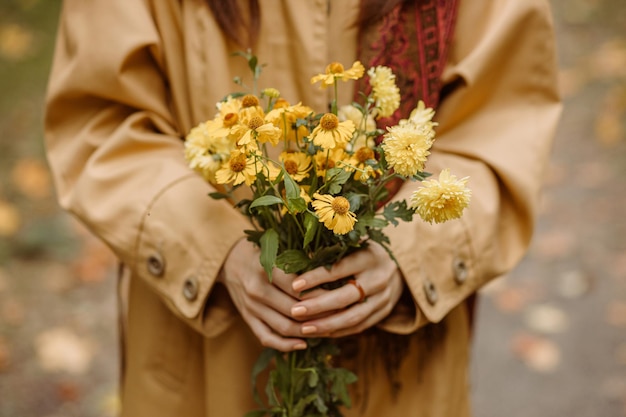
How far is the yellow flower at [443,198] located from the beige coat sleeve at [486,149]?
299 mm

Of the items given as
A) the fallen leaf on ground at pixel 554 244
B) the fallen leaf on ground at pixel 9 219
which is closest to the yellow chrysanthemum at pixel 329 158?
the fallen leaf on ground at pixel 554 244

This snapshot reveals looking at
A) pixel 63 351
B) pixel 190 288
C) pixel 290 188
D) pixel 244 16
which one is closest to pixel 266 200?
pixel 290 188

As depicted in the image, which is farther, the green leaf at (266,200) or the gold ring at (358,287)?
the gold ring at (358,287)

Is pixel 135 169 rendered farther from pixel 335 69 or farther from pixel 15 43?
pixel 15 43

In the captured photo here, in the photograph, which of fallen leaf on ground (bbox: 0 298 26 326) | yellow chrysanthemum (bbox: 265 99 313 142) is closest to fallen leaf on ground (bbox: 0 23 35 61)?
fallen leaf on ground (bbox: 0 298 26 326)

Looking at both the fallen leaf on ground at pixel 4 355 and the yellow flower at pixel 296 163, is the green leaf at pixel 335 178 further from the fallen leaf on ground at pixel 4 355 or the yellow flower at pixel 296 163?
the fallen leaf on ground at pixel 4 355

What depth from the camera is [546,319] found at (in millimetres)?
3148

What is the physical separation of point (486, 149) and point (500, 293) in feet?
6.94

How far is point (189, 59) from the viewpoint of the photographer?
133 cm

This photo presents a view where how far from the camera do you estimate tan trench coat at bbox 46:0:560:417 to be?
1.31 metres

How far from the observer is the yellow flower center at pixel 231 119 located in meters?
1.05

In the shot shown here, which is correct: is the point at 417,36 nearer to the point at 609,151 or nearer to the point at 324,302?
the point at 324,302

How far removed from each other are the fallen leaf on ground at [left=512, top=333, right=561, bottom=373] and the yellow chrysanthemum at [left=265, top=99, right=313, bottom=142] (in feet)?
7.21

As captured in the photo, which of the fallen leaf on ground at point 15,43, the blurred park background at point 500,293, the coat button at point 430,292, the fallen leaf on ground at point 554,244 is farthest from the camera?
the fallen leaf on ground at point 15,43
